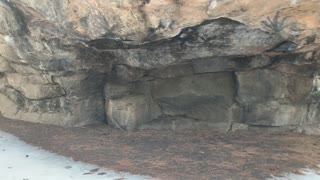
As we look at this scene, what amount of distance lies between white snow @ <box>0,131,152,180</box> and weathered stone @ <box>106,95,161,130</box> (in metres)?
2.05

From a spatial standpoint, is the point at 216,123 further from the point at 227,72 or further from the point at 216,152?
the point at 216,152

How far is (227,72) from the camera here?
8.69m

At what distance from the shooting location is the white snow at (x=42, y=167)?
6191 millimetres

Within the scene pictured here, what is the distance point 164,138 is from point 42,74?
131 inches

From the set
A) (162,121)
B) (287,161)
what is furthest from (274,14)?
(162,121)

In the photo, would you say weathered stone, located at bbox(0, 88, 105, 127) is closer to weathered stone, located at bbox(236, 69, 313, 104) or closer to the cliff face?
→ the cliff face

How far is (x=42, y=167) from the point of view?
21.9 feet

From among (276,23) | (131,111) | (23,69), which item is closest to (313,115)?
(276,23)

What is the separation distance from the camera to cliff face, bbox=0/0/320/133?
6285 mm

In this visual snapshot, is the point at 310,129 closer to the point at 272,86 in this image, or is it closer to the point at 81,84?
the point at 272,86

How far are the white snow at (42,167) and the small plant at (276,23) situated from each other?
3.08 meters

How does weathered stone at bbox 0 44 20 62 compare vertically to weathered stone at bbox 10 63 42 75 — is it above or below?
above

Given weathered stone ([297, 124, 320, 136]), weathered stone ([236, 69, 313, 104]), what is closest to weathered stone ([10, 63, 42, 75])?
weathered stone ([236, 69, 313, 104])

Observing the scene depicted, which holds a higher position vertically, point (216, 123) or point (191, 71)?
point (191, 71)
